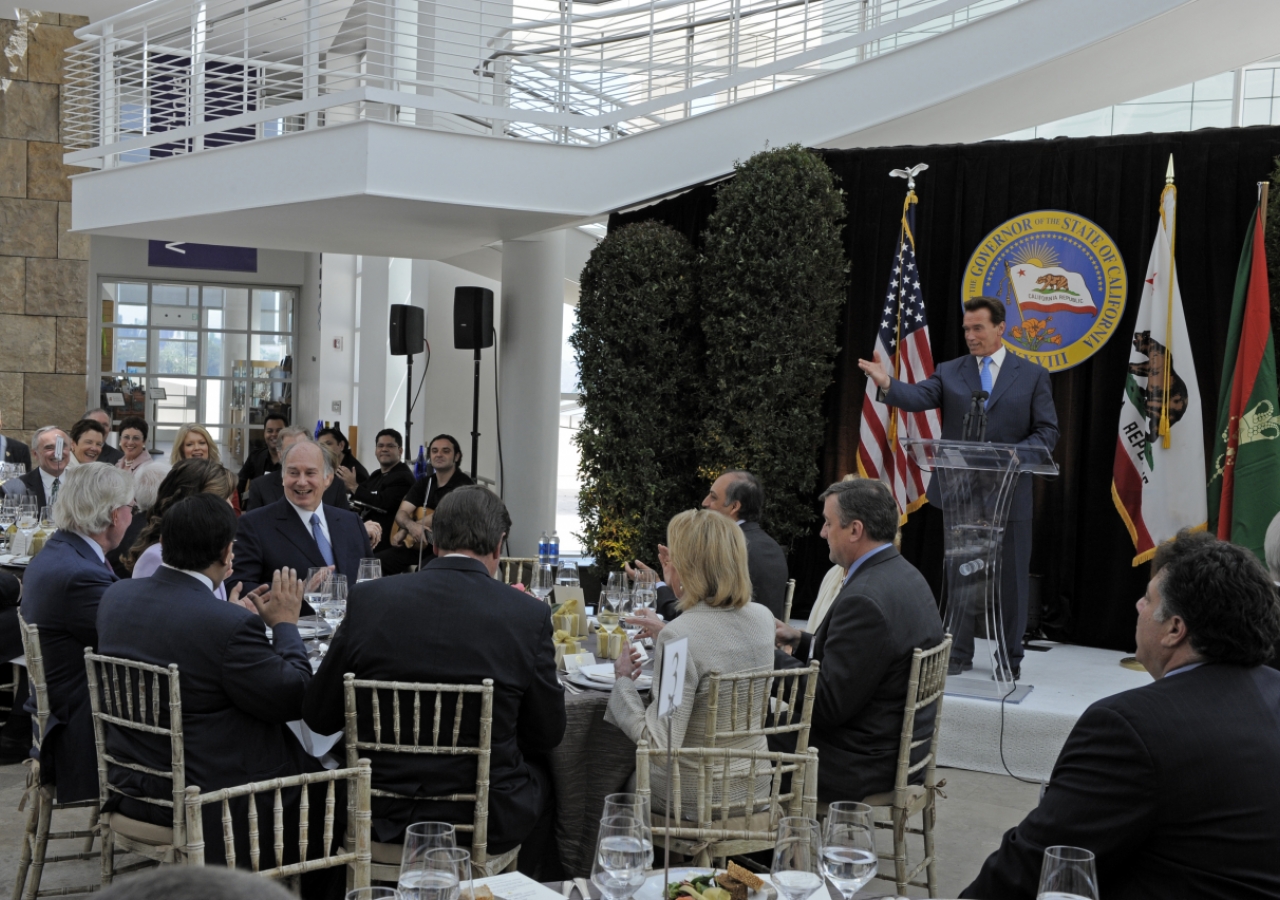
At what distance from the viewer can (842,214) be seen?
7.55 meters

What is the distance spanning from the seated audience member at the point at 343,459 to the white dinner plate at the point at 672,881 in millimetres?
6927

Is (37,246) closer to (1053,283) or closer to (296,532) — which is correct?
(296,532)

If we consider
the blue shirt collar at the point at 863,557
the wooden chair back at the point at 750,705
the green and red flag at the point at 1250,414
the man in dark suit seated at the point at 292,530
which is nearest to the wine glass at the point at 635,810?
the wooden chair back at the point at 750,705

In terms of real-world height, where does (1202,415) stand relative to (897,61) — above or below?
below

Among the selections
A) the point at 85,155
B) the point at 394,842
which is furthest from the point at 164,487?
the point at 85,155

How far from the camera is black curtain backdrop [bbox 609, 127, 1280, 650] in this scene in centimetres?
681

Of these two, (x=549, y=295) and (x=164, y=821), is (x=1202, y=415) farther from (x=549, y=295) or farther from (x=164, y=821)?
(x=164, y=821)

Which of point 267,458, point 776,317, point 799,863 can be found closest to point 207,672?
point 799,863

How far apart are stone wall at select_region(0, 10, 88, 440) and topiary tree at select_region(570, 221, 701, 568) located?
20.6 feet

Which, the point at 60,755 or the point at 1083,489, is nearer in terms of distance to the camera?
the point at 60,755

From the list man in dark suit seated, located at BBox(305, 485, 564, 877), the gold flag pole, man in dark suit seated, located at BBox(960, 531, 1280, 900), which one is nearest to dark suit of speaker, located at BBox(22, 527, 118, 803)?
man in dark suit seated, located at BBox(305, 485, 564, 877)

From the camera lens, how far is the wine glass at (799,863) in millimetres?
1807

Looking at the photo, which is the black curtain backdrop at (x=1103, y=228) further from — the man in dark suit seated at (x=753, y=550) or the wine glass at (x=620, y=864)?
the wine glass at (x=620, y=864)

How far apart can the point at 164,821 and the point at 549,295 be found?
6.56 meters
